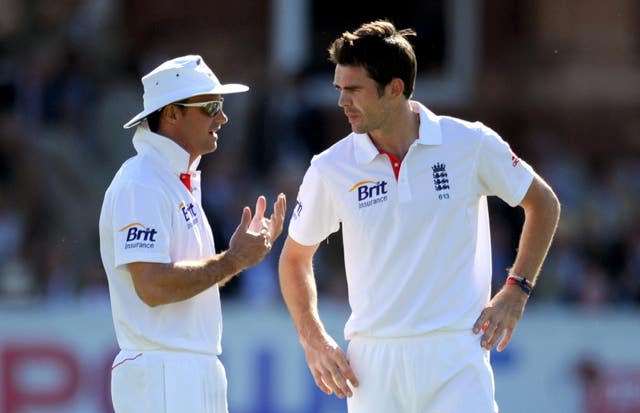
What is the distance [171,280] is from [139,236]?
204 millimetres

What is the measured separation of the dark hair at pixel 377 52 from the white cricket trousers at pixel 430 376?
998 millimetres

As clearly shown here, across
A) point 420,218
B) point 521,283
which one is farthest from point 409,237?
point 521,283

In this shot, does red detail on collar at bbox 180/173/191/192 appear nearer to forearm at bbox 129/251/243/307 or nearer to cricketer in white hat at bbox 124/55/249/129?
cricketer in white hat at bbox 124/55/249/129

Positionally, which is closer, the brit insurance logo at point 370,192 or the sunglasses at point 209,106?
the brit insurance logo at point 370,192

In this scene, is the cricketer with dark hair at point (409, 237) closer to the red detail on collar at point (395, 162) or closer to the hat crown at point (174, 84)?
the red detail on collar at point (395, 162)

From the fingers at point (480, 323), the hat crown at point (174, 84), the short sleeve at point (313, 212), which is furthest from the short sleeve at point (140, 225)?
the fingers at point (480, 323)

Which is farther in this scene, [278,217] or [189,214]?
[278,217]

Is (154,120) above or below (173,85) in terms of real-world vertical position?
below

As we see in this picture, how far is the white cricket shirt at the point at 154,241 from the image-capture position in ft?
18.4

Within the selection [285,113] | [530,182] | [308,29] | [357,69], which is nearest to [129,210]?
[357,69]

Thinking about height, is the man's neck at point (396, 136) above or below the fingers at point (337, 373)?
above

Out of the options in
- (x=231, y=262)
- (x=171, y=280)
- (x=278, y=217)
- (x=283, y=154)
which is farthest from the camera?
(x=283, y=154)

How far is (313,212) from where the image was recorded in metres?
5.95

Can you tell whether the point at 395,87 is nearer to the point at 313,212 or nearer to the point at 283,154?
the point at 313,212
